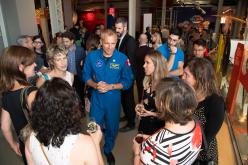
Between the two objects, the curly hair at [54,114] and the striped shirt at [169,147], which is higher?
the curly hair at [54,114]

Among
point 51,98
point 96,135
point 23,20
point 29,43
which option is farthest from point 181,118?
point 23,20

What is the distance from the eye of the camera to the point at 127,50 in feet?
10.8

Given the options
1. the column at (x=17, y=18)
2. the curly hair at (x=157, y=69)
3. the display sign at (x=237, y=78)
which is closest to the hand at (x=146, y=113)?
the curly hair at (x=157, y=69)

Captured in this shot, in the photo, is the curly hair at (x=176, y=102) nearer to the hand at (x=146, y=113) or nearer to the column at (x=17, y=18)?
the hand at (x=146, y=113)

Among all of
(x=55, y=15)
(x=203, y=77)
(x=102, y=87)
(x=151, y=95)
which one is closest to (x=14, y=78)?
(x=102, y=87)

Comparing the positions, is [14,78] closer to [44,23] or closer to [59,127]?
[59,127]

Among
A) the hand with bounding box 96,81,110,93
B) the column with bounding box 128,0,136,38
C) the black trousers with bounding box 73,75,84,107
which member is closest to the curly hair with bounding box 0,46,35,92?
the hand with bounding box 96,81,110,93

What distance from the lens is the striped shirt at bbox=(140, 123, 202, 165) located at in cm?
123

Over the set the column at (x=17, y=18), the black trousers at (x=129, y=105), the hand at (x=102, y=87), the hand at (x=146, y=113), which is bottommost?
the black trousers at (x=129, y=105)

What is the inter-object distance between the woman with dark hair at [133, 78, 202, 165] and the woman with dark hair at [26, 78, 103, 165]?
1.18ft

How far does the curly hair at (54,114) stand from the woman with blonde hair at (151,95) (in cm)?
99

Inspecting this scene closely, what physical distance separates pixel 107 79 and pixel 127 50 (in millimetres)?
951

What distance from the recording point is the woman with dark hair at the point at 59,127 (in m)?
1.09

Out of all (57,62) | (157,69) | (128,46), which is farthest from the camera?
(128,46)
